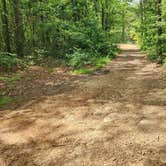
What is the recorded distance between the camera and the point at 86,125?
5750mm

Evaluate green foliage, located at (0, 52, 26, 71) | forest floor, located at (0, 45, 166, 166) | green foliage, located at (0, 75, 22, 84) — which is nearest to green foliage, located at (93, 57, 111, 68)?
green foliage, located at (0, 52, 26, 71)

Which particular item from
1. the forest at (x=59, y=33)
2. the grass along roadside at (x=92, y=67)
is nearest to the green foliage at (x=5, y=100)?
the grass along roadside at (x=92, y=67)

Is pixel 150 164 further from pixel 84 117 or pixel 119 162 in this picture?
pixel 84 117

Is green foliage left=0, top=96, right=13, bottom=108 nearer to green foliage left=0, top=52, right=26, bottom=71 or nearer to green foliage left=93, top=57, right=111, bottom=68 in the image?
green foliage left=0, top=52, right=26, bottom=71

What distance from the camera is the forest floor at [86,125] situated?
437 cm

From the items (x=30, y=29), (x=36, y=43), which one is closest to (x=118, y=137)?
(x=36, y=43)

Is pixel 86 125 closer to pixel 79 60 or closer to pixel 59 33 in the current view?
pixel 79 60

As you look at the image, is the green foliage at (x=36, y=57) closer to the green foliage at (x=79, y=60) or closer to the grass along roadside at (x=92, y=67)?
the green foliage at (x=79, y=60)

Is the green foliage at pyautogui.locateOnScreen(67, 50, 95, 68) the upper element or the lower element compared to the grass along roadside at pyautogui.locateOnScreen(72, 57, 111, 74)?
upper

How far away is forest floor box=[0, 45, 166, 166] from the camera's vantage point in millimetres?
4371

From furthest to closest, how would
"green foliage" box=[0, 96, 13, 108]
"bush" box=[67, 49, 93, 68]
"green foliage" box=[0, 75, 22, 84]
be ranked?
"bush" box=[67, 49, 93, 68]
"green foliage" box=[0, 75, 22, 84]
"green foliage" box=[0, 96, 13, 108]

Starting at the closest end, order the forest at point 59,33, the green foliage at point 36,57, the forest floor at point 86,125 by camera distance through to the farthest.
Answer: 1. the forest floor at point 86,125
2. the green foliage at point 36,57
3. the forest at point 59,33

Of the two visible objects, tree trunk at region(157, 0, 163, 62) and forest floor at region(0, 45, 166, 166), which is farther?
tree trunk at region(157, 0, 163, 62)

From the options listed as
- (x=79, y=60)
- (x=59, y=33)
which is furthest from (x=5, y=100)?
(x=59, y=33)
